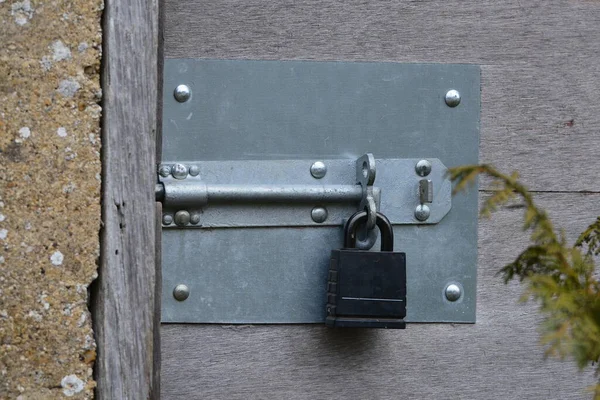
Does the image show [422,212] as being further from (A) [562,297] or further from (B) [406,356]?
(A) [562,297]

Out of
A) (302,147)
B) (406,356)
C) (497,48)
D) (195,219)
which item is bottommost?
(406,356)

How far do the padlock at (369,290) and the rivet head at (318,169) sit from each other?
0.43 ft

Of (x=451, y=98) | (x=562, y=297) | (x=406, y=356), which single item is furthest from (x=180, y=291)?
(x=562, y=297)

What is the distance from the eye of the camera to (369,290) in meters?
1.12

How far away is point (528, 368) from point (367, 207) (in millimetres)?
373

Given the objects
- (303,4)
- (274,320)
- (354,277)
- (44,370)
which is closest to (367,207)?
(354,277)

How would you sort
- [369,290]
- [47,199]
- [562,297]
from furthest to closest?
[369,290]
[47,199]
[562,297]

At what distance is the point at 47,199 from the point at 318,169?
1.36ft

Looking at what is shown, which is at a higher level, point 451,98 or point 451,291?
point 451,98

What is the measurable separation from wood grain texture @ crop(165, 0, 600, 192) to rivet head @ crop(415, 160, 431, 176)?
97mm

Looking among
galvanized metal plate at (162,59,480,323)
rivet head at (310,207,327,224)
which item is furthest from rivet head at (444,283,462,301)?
rivet head at (310,207,327,224)

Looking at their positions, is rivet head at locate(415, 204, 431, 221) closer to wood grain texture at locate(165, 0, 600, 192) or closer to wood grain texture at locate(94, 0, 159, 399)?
wood grain texture at locate(165, 0, 600, 192)

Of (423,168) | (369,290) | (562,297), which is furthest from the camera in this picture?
(423,168)

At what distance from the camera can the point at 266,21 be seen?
1.22 m
